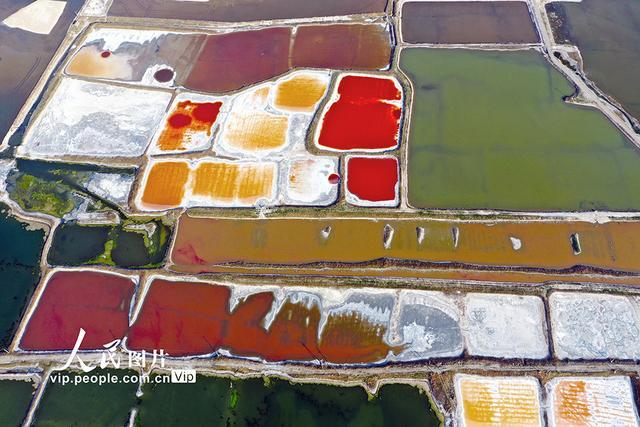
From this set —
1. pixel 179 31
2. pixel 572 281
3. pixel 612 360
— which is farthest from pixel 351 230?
pixel 179 31

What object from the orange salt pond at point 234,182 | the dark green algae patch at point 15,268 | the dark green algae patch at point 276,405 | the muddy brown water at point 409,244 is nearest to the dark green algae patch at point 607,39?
the muddy brown water at point 409,244

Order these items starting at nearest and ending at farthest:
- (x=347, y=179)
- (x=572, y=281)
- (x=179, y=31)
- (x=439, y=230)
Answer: (x=572, y=281) < (x=439, y=230) < (x=347, y=179) < (x=179, y=31)

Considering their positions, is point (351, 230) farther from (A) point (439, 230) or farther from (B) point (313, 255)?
(A) point (439, 230)

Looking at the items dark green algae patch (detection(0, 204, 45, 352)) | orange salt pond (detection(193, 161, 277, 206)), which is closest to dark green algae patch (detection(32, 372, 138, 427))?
dark green algae patch (detection(0, 204, 45, 352))

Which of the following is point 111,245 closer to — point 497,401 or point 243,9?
point 497,401

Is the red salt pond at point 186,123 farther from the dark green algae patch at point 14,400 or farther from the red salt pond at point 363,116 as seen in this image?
the dark green algae patch at point 14,400

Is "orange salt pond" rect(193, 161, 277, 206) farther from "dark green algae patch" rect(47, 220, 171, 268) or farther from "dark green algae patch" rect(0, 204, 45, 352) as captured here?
"dark green algae patch" rect(0, 204, 45, 352)
